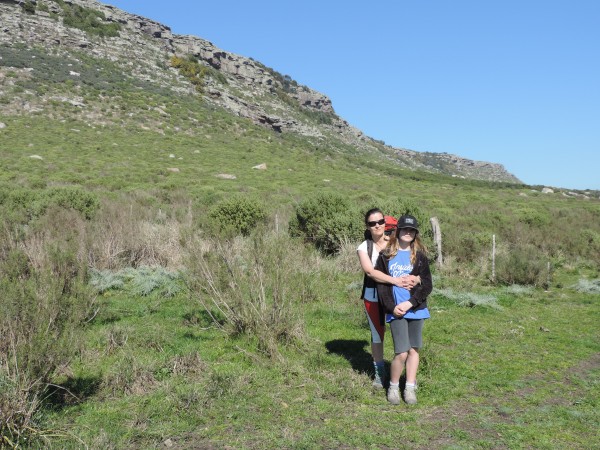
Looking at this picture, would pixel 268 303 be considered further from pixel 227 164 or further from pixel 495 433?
pixel 227 164

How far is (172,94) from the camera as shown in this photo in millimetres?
49656

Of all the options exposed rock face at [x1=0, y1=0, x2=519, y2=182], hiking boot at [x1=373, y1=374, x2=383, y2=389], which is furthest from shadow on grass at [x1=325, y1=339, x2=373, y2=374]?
exposed rock face at [x1=0, y1=0, x2=519, y2=182]

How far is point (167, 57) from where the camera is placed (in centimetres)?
6138

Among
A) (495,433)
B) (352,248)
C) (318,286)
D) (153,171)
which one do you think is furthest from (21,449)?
(153,171)

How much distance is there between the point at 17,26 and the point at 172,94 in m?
16.8

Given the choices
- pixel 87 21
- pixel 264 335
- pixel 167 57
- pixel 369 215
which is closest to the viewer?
pixel 369 215

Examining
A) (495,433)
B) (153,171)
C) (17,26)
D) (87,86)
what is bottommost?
(495,433)

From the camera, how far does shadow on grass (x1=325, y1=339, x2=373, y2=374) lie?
5752 millimetres

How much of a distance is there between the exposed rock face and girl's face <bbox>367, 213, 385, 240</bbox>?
168ft

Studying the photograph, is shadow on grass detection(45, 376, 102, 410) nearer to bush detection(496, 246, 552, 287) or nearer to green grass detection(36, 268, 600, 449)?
green grass detection(36, 268, 600, 449)

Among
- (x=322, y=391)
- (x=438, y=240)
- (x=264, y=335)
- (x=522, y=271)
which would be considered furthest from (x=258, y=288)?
(x=522, y=271)

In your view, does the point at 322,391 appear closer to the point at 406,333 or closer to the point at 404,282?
the point at 406,333

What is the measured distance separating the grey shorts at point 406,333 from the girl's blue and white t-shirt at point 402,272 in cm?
7

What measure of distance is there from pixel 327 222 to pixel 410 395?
9.55 m
